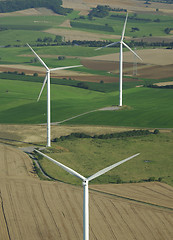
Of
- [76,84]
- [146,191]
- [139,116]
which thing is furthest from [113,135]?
[76,84]

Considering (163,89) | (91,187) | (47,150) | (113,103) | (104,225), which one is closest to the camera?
(104,225)

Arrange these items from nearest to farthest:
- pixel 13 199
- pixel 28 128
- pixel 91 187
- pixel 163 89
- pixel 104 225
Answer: pixel 104 225
pixel 13 199
pixel 91 187
pixel 28 128
pixel 163 89

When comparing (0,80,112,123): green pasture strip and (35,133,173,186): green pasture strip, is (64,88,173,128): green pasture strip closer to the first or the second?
(0,80,112,123): green pasture strip

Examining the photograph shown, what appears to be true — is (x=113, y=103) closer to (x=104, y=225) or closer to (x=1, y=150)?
(x=1, y=150)

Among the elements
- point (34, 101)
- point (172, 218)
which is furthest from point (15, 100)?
point (172, 218)

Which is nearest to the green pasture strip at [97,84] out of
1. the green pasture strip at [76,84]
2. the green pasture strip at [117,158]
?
the green pasture strip at [76,84]

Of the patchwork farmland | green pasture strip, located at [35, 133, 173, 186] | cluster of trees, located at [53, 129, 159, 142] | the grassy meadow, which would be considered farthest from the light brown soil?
cluster of trees, located at [53, 129, 159, 142]

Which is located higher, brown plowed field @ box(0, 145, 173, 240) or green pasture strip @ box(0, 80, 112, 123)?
brown plowed field @ box(0, 145, 173, 240)
